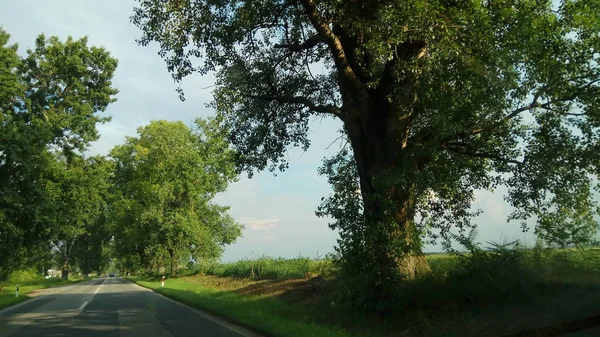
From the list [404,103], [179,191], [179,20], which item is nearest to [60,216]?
[179,191]

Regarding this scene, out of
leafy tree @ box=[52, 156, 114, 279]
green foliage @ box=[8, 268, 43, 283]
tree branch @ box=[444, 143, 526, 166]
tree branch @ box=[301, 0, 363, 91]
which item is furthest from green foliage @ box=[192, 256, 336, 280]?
green foliage @ box=[8, 268, 43, 283]

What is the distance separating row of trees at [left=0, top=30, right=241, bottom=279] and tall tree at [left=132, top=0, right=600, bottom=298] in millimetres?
20872

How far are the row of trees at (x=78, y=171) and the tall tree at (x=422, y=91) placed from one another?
20872mm

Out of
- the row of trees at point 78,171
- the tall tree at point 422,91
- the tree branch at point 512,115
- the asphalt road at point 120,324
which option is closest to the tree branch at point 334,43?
the tall tree at point 422,91

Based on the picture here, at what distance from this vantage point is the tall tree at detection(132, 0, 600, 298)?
931 centimetres

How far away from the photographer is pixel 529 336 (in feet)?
25.5

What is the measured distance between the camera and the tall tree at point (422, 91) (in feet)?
30.6

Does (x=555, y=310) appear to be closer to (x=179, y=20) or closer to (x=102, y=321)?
(x=179, y=20)

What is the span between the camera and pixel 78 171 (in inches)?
1505

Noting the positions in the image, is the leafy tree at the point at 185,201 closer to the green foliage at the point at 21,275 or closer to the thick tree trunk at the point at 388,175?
the green foliage at the point at 21,275

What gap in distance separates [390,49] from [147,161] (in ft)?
161

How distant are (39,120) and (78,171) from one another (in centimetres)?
601

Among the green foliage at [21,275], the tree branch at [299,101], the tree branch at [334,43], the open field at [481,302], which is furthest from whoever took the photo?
the green foliage at [21,275]

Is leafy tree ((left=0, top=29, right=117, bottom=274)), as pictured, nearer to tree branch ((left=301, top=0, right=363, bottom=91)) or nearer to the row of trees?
the row of trees
